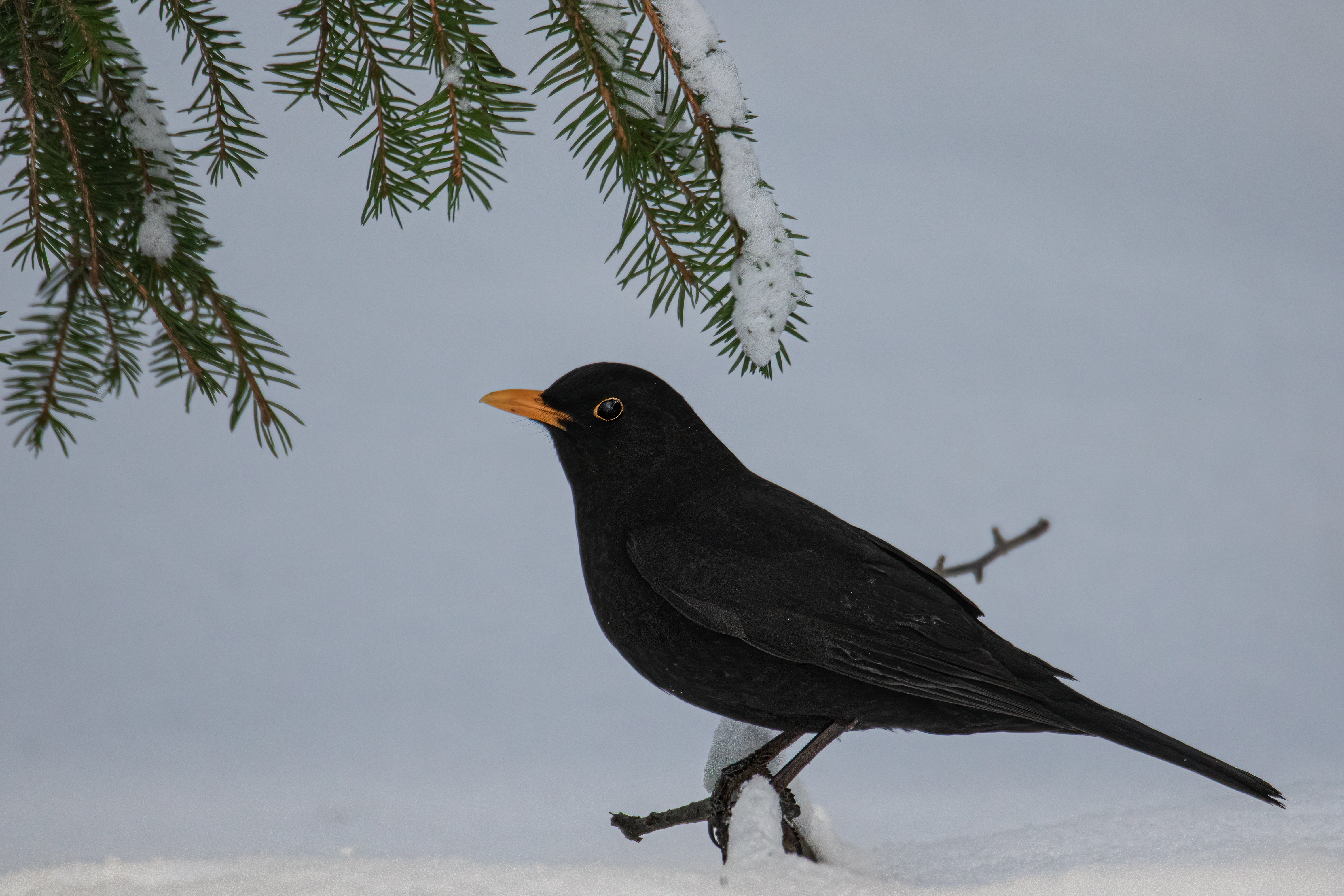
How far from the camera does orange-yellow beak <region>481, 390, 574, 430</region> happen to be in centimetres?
171

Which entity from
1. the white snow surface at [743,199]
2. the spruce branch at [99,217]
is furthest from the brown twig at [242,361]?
the white snow surface at [743,199]

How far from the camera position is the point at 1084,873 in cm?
147

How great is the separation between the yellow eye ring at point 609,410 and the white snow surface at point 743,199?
1.29 ft

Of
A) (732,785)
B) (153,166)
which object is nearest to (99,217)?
(153,166)

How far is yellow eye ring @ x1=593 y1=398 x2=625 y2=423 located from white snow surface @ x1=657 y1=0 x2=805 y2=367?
39cm

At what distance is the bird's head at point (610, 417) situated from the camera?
1719 millimetres

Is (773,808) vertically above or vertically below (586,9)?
below

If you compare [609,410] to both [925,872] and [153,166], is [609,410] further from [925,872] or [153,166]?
[925,872]

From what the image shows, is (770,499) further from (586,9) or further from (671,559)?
(586,9)

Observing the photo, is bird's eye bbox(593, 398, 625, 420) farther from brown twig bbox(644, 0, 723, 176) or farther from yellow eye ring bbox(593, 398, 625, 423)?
brown twig bbox(644, 0, 723, 176)

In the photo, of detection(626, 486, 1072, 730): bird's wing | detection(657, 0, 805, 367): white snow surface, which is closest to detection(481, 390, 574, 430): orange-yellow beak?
detection(626, 486, 1072, 730): bird's wing

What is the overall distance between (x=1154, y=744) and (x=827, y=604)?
0.47 m

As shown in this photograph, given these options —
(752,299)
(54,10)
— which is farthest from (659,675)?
(54,10)

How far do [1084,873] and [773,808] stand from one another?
1.48 feet
